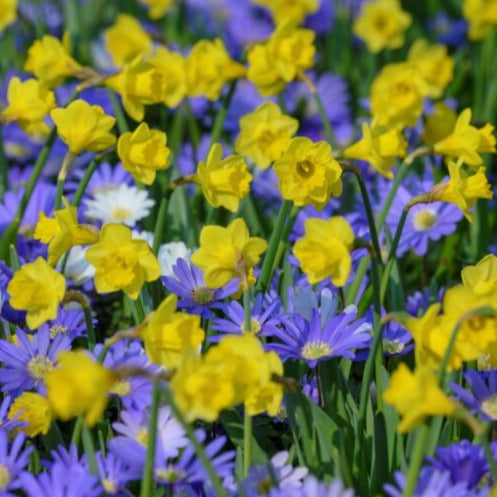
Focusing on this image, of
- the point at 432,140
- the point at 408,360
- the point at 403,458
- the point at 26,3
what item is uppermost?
the point at 26,3

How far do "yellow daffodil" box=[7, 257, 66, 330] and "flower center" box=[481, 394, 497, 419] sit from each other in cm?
63

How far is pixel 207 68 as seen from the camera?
2383 millimetres

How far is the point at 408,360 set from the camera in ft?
6.08

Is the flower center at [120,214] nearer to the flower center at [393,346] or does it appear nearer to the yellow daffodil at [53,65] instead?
the yellow daffodil at [53,65]

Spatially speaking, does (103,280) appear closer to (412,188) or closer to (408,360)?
(408,360)

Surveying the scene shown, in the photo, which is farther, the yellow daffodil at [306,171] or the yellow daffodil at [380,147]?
the yellow daffodil at [380,147]

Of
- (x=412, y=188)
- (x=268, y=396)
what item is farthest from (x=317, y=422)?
(x=412, y=188)

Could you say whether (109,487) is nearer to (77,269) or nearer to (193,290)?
(193,290)

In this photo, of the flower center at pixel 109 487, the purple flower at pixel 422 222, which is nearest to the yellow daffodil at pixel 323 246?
the flower center at pixel 109 487

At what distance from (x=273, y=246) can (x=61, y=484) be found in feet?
2.01

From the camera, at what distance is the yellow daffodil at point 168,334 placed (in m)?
1.37

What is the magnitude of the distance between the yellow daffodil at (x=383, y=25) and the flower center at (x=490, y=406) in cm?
177

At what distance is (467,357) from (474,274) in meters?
0.21

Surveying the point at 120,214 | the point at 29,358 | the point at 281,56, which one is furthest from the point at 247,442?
the point at 281,56
